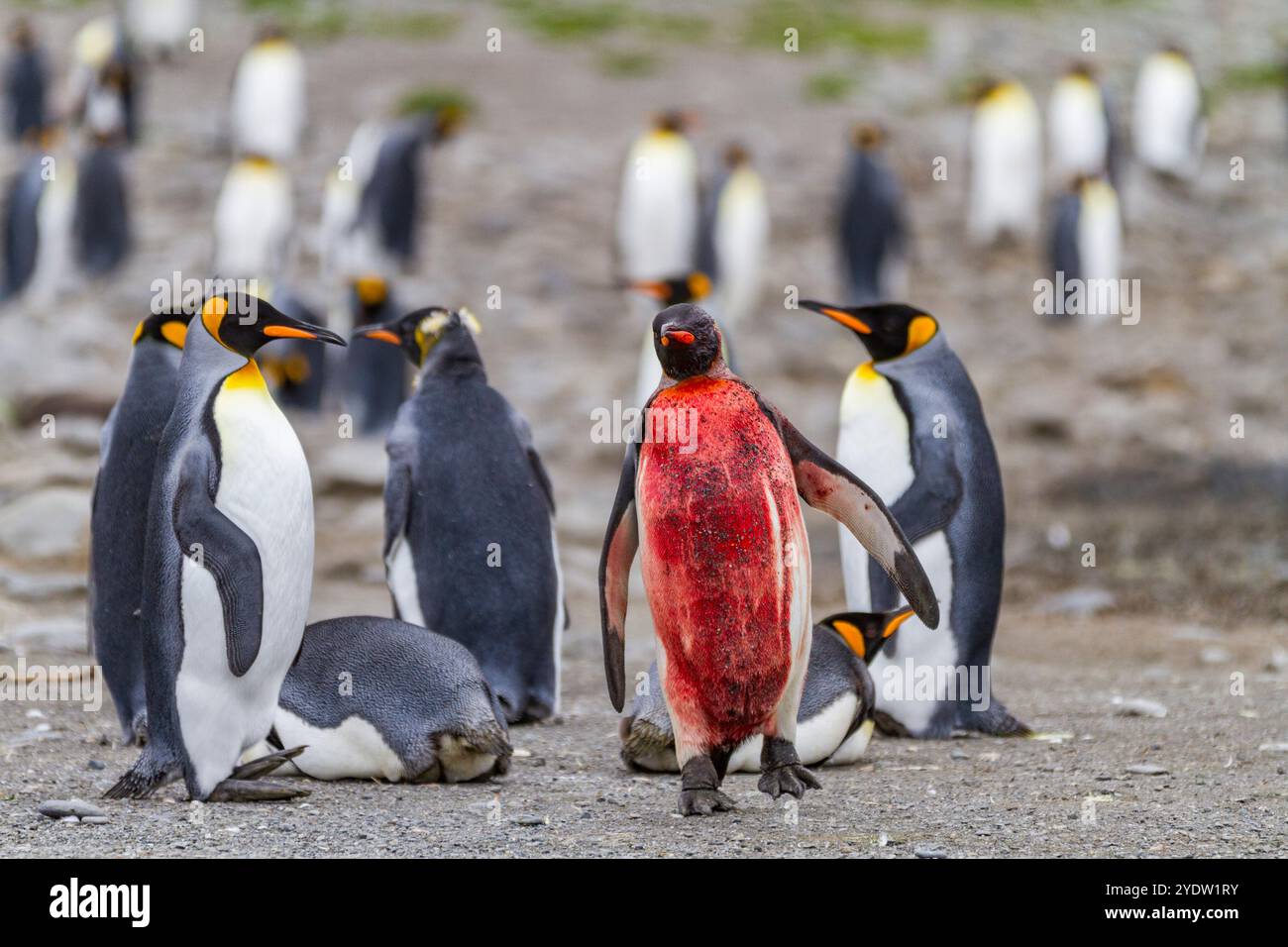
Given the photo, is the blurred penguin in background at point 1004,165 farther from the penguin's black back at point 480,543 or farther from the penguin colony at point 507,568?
the penguin's black back at point 480,543

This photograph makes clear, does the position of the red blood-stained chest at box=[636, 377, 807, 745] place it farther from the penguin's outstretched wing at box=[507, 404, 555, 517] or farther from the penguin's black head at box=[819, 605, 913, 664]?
the penguin's outstretched wing at box=[507, 404, 555, 517]

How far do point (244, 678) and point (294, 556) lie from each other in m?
0.35

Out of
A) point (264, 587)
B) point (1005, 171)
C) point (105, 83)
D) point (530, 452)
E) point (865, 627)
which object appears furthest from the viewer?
point (105, 83)

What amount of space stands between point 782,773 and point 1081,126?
13.9 m

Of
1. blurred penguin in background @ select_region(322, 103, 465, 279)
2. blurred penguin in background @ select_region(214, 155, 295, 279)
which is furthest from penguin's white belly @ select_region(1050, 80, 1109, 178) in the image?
blurred penguin in background @ select_region(214, 155, 295, 279)

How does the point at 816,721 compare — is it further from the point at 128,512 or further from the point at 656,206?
the point at 656,206

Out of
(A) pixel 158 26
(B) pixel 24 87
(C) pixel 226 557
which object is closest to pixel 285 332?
(C) pixel 226 557

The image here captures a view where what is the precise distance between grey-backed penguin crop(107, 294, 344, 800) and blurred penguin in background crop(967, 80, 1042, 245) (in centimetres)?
1183

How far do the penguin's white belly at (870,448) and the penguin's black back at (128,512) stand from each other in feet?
6.99

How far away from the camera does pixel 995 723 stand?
5.63 m

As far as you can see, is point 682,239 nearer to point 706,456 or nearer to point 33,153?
point 33,153

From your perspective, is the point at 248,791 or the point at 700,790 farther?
the point at 248,791

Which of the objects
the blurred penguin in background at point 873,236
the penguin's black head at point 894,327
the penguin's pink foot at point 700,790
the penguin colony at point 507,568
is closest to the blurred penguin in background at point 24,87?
the blurred penguin in background at point 873,236
